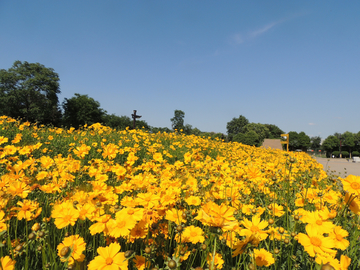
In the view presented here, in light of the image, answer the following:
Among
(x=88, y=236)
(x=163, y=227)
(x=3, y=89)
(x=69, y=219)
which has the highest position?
(x=3, y=89)

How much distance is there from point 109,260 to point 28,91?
33.1 m

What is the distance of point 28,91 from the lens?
86.9ft

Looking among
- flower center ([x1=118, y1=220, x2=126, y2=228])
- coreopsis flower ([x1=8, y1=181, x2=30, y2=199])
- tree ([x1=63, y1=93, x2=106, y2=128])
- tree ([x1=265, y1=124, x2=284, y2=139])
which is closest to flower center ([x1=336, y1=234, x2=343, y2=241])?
flower center ([x1=118, y1=220, x2=126, y2=228])

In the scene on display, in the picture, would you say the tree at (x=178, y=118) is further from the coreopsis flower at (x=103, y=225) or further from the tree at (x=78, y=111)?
the coreopsis flower at (x=103, y=225)

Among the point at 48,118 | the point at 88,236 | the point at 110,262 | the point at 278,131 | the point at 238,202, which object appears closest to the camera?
the point at 110,262

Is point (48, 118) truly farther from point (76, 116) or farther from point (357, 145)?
point (357, 145)

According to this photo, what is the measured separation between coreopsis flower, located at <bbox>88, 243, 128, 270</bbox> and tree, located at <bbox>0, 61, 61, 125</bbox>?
3020 centimetres

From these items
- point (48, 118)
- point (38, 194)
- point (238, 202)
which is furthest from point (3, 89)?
point (238, 202)

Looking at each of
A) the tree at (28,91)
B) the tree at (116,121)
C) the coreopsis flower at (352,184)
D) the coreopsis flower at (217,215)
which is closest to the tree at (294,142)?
the tree at (116,121)

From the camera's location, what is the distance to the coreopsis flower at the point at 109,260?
2.60 feet

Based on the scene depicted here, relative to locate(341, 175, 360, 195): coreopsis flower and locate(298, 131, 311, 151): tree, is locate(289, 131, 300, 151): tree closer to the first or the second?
locate(298, 131, 311, 151): tree

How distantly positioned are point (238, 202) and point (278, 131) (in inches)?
3392

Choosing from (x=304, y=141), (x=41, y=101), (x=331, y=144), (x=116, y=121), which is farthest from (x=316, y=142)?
(x=41, y=101)

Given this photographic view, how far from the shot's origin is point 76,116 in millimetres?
35094
